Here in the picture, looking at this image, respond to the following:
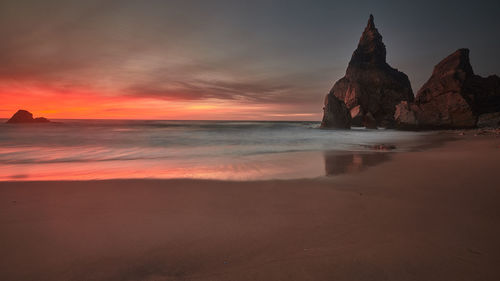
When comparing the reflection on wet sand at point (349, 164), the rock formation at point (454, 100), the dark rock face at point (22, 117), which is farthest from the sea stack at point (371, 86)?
the dark rock face at point (22, 117)

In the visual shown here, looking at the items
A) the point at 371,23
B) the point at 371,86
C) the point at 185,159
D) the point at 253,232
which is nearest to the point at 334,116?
the point at 371,86

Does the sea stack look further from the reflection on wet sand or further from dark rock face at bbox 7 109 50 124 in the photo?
dark rock face at bbox 7 109 50 124

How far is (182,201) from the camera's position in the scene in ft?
13.1

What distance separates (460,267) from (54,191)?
6146 millimetres

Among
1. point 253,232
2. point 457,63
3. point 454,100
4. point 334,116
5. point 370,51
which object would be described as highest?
point 370,51

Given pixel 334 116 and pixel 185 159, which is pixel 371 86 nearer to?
pixel 334 116

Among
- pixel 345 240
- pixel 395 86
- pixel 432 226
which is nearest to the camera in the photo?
pixel 345 240

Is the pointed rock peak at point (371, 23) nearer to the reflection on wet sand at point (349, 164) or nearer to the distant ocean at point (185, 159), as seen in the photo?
the distant ocean at point (185, 159)

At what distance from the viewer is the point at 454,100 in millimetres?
34781

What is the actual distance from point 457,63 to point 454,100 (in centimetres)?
776

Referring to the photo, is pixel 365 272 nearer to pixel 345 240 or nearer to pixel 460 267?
pixel 345 240

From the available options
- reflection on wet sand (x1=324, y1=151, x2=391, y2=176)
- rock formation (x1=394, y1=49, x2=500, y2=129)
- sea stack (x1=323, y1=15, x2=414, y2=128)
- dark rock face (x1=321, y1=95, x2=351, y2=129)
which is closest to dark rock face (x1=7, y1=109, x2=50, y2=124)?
dark rock face (x1=321, y1=95, x2=351, y2=129)

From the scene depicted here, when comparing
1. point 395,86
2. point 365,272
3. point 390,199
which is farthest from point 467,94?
point 365,272

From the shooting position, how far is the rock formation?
3434cm
